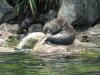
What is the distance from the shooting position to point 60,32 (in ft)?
40.8

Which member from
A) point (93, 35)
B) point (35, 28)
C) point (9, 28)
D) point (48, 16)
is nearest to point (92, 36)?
point (93, 35)

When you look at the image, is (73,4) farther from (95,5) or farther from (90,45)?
(90,45)

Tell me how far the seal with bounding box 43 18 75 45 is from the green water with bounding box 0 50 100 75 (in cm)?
99

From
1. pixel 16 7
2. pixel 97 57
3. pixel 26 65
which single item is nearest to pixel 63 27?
pixel 97 57

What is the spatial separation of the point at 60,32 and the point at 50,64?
3073mm

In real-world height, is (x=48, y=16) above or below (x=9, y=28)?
above

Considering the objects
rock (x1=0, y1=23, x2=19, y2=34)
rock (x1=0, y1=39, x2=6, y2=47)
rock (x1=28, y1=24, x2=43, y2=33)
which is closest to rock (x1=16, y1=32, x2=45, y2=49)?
rock (x1=0, y1=39, x2=6, y2=47)

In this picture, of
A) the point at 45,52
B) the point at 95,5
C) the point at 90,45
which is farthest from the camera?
the point at 95,5

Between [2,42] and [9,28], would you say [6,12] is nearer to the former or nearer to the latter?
[9,28]

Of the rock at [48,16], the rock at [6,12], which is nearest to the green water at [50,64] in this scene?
the rock at [48,16]

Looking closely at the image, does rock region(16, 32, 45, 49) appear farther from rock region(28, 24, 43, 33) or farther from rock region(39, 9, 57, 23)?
rock region(39, 9, 57, 23)

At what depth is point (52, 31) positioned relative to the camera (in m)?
12.5

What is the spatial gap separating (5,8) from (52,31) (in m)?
4.73

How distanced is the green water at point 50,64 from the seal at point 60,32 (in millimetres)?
995
